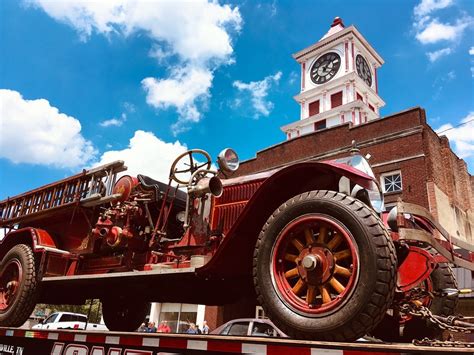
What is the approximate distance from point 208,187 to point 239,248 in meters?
0.97

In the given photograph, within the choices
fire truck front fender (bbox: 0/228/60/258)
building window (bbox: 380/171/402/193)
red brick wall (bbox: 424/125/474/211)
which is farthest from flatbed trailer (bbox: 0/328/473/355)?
red brick wall (bbox: 424/125/474/211)

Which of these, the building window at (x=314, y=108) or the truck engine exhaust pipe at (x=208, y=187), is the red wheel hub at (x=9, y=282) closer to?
the truck engine exhaust pipe at (x=208, y=187)

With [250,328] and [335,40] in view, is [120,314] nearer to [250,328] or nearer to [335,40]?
[250,328]

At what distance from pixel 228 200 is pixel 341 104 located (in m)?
30.5

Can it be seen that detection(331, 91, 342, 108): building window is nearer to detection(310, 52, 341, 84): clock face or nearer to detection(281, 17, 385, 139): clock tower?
detection(281, 17, 385, 139): clock tower

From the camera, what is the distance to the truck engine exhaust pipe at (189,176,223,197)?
4574 millimetres

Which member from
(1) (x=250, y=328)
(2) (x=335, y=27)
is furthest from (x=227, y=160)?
(2) (x=335, y=27)

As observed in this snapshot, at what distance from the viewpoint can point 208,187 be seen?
4637 mm

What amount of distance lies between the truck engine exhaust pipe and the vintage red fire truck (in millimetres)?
12

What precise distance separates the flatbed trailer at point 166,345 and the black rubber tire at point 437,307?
4.80 ft

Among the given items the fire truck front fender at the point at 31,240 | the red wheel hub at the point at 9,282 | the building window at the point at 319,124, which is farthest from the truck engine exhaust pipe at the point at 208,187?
the building window at the point at 319,124

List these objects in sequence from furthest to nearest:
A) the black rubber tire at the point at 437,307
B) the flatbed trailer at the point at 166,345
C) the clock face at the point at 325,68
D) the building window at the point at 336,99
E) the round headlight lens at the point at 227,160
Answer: the clock face at the point at 325,68, the building window at the point at 336,99, the round headlight lens at the point at 227,160, the black rubber tire at the point at 437,307, the flatbed trailer at the point at 166,345

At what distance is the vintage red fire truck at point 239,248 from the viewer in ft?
9.58

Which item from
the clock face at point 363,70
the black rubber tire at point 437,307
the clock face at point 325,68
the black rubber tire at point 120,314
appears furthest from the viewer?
the clock face at point 363,70
